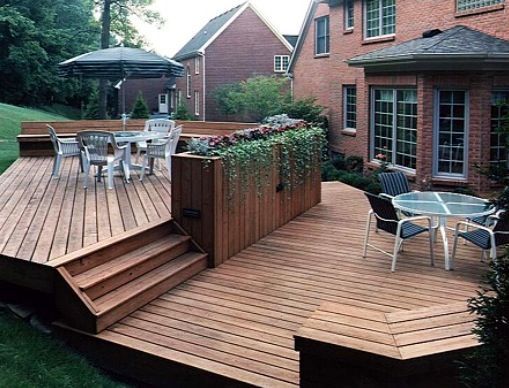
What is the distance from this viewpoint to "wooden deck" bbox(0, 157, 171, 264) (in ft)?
17.9

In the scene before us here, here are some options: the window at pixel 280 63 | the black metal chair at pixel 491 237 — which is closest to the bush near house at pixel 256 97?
the window at pixel 280 63

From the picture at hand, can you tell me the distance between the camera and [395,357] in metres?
3.15

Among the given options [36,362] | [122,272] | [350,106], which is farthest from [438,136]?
[36,362]

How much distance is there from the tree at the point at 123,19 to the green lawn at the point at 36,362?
47.1ft

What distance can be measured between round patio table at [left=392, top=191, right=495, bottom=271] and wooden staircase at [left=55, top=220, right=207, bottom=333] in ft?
7.59

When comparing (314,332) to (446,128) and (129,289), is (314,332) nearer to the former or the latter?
(129,289)

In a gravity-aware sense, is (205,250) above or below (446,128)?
below

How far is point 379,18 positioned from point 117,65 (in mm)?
7526

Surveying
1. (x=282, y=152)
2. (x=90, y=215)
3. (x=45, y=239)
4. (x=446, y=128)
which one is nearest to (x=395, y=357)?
(x=45, y=239)

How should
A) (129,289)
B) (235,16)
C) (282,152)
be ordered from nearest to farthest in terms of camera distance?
(129,289), (282,152), (235,16)

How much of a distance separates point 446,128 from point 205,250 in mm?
6740

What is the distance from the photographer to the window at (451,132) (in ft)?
36.0

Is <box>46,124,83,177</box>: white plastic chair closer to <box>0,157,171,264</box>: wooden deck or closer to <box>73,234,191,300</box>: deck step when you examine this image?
<box>0,157,171,264</box>: wooden deck

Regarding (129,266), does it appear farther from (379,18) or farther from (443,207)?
(379,18)
